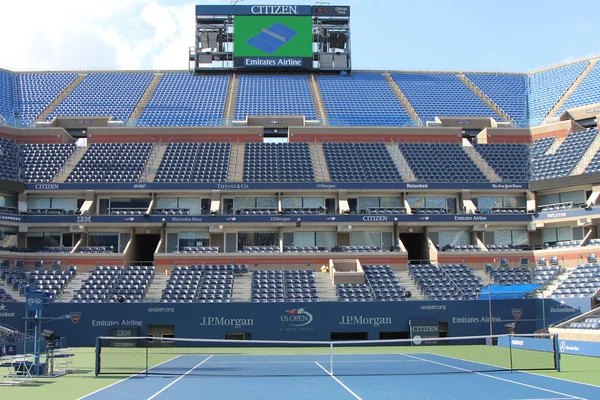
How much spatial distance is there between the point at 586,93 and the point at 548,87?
5.59m

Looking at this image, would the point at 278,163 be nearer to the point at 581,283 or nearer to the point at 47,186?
the point at 47,186

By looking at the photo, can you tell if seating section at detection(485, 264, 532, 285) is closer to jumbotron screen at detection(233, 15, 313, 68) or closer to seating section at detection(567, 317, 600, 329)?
seating section at detection(567, 317, 600, 329)

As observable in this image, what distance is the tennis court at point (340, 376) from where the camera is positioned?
16250 mm

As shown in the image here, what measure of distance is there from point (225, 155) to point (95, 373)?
99.8ft

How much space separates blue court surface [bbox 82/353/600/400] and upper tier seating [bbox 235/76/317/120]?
109ft

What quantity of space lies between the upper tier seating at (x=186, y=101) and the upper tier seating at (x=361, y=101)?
9975mm

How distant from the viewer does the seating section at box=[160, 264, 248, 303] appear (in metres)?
36.1

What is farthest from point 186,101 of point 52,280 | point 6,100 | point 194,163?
point 52,280

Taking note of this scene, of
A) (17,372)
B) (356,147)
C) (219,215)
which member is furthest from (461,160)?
(17,372)

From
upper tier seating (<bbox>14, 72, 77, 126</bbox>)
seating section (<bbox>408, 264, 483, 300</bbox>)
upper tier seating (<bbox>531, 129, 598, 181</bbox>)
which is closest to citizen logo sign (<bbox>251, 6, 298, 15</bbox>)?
upper tier seating (<bbox>14, 72, 77, 126</bbox>)

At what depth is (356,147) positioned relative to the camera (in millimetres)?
51094

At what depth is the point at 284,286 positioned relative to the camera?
1483 inches

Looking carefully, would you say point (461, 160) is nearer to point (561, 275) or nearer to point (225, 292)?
point (561, 275)

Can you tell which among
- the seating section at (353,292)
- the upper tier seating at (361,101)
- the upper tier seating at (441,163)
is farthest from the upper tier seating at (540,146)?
the seating section at (353,292)
